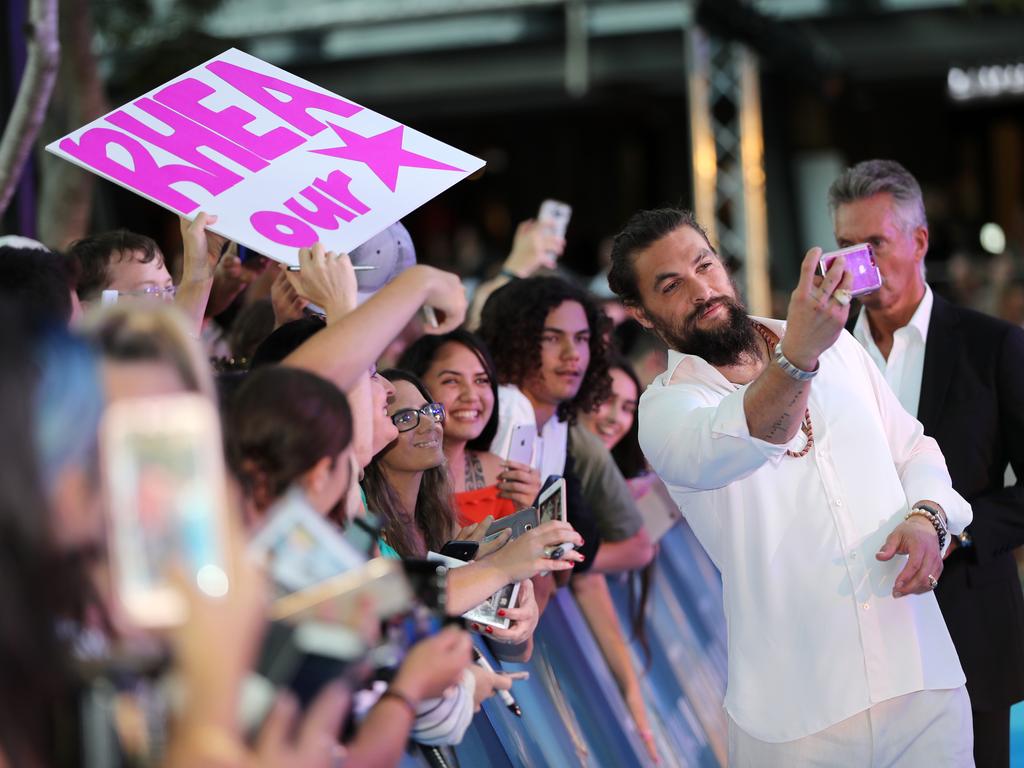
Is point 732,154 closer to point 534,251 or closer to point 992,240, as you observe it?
point 992,240

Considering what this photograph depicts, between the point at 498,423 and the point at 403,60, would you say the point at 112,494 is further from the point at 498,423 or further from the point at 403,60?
the point at 403,60

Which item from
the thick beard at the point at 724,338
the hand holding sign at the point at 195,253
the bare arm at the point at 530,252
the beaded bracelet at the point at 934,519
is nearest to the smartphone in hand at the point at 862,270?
the thick beard at the point at 724,338

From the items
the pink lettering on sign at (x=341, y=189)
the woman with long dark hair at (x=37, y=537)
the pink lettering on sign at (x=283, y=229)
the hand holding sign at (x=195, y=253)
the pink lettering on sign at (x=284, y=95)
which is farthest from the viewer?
the pink lettering on sign at (x=284, y=95)

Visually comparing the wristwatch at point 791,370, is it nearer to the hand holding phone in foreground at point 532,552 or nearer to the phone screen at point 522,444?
the hand holding phone in foreground at point 532,552

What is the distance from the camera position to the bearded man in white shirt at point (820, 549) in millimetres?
3506

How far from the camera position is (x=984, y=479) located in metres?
4.35

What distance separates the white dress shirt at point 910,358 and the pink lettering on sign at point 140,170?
2137mm

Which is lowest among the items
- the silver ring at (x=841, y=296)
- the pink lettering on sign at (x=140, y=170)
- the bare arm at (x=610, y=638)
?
the bare arm at (x=610, y=638)

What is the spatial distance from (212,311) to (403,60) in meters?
14.3

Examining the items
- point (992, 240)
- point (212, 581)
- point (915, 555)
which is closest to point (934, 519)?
point (915, 555)

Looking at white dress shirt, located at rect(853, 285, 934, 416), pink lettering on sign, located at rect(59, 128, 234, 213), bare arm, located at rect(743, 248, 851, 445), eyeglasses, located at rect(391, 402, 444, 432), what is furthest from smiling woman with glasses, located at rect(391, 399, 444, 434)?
white dress shirt, located at rect(853, 285, 934, 416)

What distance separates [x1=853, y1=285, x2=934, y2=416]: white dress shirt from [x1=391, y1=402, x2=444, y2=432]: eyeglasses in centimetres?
138

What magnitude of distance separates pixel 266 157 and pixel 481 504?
5.21 feet

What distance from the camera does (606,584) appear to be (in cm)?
604
